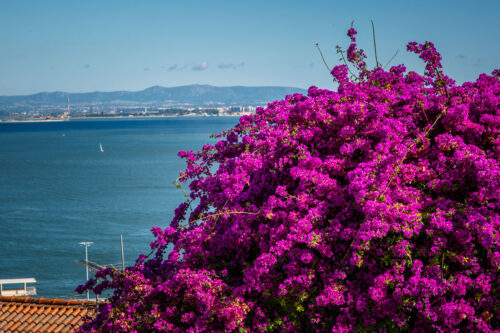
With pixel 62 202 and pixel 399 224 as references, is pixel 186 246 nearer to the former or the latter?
pixel 399 224

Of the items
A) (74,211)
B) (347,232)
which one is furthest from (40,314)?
(74,211)

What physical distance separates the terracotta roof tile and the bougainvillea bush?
22.7 feet

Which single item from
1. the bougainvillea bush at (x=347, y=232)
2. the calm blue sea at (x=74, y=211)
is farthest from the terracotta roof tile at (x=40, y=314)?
the calm blue sea at (x=74, y=211)

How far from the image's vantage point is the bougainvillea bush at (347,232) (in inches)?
205

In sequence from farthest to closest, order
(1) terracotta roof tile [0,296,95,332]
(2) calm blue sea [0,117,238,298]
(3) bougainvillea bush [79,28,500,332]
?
(2) calm blue sea [0,117,238,298]
(1) terracotta roof tile [0,296,95,332]
(3) bougainvillea bush [79,28,500,332]

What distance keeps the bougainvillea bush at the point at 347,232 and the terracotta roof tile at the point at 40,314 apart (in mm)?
6920

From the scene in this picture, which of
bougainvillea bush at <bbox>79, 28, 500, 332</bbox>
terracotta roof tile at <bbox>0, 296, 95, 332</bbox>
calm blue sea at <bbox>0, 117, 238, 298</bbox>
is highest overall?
bougainvillea bush at <bbox>79, 28, 500, 332</bbox>

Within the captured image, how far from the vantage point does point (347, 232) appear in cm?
542

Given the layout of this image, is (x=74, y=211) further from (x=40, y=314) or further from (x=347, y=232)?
(x=347, y=232)

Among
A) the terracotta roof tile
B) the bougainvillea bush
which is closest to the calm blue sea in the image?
the terracotta roof tile

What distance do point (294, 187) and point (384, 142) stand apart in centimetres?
104

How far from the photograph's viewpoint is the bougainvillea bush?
5.21m

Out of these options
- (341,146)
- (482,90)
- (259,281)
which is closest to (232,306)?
(259,281)

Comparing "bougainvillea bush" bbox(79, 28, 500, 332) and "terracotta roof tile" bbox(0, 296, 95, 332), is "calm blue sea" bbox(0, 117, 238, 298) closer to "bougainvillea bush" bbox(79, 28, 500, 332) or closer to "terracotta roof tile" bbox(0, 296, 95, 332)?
"terracotta roof tile" bbox(0, 296, 95, 332)
